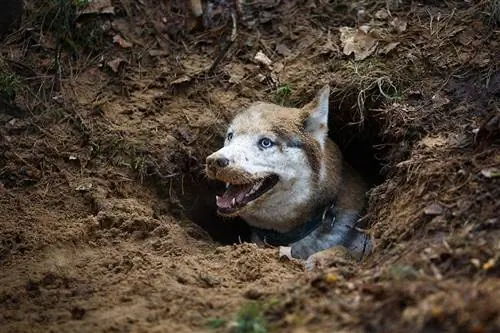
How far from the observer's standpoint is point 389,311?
3318 millimetres

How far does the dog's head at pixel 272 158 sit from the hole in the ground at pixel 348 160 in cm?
57

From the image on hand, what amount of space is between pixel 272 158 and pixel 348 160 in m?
1.84

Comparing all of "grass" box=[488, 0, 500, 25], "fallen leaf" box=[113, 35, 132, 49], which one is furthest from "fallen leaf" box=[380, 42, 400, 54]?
"fallen leaf" box=[113, 35, 132, 49]

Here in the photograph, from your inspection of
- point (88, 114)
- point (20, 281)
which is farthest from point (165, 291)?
point (88, 114)

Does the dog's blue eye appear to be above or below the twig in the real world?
below

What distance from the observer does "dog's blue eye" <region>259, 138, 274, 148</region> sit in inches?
247

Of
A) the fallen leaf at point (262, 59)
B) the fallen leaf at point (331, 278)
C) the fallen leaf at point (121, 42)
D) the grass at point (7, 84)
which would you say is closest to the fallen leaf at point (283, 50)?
the fallen leaf at point (262, 59)

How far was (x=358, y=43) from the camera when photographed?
6.97 metres

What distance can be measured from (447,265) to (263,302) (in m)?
1.08

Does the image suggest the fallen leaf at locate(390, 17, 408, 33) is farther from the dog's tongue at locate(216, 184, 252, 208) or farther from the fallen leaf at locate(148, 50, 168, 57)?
the fallen leaf at locate(148, 50, 168, 57)

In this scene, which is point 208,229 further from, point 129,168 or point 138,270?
point 138,270

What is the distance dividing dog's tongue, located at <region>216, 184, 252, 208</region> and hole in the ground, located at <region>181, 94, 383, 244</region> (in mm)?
960

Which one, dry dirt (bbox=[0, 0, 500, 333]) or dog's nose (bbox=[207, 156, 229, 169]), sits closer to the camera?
dry dirt (bbox=[0, 0, 500, 333])

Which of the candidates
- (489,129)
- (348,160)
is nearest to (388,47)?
(348,160)
